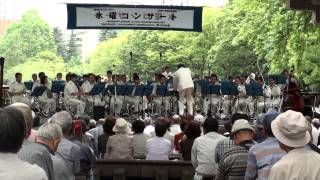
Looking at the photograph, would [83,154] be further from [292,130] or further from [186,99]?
[186,99]

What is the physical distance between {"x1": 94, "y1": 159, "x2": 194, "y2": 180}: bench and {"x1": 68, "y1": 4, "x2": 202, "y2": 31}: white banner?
974 centimetres

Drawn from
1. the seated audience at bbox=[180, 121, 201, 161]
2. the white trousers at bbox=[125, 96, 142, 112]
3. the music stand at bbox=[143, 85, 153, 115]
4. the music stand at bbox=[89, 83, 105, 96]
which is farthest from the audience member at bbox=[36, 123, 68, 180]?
the white trousers at bbox=[125, 96, 142, 112]

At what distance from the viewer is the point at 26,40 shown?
74750 millimetres

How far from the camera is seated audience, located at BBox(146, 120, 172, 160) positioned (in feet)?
27.3

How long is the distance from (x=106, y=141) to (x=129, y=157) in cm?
42

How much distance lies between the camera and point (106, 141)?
8820mm

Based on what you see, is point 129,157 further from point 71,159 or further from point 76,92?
point 76,92

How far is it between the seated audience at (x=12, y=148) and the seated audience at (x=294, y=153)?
53.9 inches

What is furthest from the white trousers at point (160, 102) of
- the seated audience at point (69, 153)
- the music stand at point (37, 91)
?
the seated audience at point (69, 153)

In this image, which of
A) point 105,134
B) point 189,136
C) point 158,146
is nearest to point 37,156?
point 189,136

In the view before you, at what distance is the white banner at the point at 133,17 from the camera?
1736 centimetres

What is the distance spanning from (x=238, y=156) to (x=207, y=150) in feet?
5.45

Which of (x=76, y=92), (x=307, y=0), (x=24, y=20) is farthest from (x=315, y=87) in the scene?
(x=24, y=20)

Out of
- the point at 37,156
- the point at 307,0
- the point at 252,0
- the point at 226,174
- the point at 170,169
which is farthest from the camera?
the point at 252,0
